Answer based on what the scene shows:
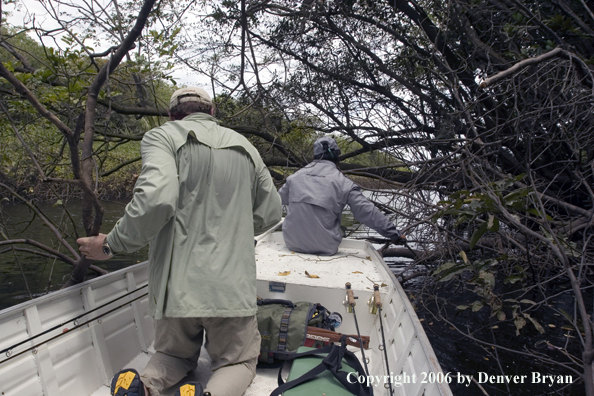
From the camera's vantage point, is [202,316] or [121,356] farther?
[121,356]

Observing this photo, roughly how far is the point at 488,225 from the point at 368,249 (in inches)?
68.9

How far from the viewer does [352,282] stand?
3.36 metres

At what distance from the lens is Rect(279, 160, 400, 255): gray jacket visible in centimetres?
405

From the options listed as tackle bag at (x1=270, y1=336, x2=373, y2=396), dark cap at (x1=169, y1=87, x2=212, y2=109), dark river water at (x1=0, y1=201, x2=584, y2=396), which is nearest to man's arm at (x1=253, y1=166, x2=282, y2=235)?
dark cap at (x1=169, y1=87, x2=212, y2=109)

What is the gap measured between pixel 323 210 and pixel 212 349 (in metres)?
2.14

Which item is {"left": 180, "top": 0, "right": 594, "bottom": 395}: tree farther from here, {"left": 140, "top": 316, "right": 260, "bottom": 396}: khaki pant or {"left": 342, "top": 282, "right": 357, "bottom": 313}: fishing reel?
{"left": 140, "top": 316, "right": 260, "bottom": 396}: khaki pant

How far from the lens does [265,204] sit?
246 cm

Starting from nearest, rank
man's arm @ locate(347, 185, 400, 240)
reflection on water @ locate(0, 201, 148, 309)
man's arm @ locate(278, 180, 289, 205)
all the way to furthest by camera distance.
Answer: man's arm @ locate(347, 185, 400, 240) < man's arm @ locate(278, 180, 289, 205) < reflection on water @ locate(0, 201, 148, 309)

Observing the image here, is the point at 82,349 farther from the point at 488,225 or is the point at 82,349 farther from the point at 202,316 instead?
the point at 488,225

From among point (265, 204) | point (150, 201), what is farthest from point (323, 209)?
point (150, 201)

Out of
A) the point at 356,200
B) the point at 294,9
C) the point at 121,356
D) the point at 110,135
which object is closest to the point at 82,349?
the point at 121,356

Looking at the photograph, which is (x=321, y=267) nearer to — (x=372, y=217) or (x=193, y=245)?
(x=372, y=217)

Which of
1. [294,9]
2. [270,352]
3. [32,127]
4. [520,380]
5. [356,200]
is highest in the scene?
[294,9]

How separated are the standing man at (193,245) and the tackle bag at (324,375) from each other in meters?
0.25
